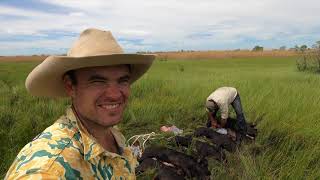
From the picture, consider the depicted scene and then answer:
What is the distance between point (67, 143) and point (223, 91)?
21.2 feet

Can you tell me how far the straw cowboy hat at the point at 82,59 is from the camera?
70.1 inches

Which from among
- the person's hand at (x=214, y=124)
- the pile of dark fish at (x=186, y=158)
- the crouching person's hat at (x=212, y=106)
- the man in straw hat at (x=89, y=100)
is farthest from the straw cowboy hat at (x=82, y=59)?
the crouching person's hat at (x=212, y=106)

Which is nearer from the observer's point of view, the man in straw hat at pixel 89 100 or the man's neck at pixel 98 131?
the man in straw hat at pixel 89 100

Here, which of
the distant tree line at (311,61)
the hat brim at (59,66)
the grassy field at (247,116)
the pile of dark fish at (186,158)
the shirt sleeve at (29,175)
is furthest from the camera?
the distant tree line at (311,61)

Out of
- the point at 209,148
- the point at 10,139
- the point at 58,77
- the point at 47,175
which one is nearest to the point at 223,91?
the point at 209,148

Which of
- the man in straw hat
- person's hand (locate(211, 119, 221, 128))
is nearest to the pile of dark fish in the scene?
person's hand (locate(211, 119, 221, 128))

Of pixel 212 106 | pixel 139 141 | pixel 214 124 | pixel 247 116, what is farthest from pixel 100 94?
pixel 247 116

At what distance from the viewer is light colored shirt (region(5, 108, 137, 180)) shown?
1448mm

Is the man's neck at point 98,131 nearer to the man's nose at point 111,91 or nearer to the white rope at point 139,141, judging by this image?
the man's nose at point 111,91

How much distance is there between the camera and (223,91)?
789cm

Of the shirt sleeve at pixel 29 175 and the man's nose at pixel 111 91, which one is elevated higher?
the man's nose at pixel 111 91

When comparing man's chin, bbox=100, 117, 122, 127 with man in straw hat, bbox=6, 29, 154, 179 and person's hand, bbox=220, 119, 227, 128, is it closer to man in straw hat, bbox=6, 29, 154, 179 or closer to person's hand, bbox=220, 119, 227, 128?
man in straw hat, bbox=6, 29, 154, 179

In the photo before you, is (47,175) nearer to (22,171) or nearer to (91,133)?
(22,171)

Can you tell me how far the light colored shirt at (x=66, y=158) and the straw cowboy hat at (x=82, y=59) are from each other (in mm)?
204
